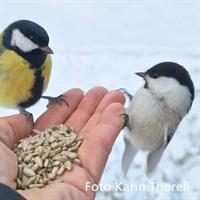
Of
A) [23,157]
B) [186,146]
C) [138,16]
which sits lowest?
[186,146]

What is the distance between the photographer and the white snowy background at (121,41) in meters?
1.33

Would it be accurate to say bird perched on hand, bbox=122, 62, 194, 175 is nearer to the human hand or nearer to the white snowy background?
the human hand

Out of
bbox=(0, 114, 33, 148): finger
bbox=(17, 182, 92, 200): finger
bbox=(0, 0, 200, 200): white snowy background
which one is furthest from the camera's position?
bbox=(0, 0, 200, 200): white snowy background

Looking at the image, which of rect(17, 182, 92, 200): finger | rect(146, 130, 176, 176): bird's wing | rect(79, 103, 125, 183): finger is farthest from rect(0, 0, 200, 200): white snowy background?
rect(17, 182, 92, 200): finger

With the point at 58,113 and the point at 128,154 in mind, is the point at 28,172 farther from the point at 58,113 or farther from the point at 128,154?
the point at 128,154

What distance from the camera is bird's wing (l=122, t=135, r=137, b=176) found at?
43.5 inches

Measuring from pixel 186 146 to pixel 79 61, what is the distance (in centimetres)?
34

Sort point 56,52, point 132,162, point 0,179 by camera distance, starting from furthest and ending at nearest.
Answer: point 56,52 → point 132,162 → point 0,179

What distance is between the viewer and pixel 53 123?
1026 mm

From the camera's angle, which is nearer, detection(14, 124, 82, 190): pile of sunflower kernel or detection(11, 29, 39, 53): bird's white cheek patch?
detection(14, 124, 82, 190): pile of sunflower kernel

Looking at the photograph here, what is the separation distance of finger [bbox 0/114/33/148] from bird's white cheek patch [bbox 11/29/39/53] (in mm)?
140

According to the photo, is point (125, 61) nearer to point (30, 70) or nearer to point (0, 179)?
point (30, 70)

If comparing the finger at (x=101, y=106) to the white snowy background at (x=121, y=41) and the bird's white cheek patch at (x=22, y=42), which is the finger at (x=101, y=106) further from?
the white snowy background at (x=121, y=41)

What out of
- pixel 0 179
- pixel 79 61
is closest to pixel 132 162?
pixel 79 61
